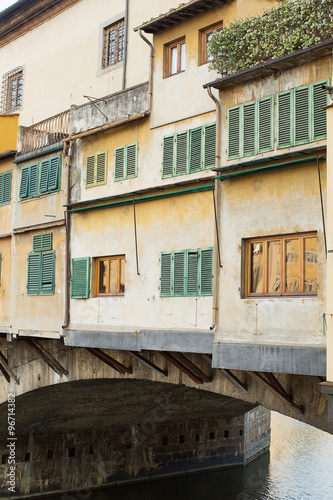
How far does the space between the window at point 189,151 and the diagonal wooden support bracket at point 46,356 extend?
5766 mm

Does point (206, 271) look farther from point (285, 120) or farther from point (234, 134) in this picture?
point (285, 120)

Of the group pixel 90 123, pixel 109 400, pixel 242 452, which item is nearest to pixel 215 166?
pixel 90 123

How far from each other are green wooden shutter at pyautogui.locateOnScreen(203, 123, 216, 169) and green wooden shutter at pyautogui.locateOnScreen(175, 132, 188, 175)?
19.9 inches

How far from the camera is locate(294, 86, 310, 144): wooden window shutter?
1018 cm

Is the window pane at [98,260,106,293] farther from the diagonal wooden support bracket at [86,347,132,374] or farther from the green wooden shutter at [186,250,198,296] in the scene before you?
the green wooden shutter at [186,250,198,296]

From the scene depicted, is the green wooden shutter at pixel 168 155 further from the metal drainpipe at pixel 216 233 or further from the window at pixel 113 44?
the window at pixel 113 44

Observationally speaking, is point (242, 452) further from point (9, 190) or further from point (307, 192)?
point (307, 192)

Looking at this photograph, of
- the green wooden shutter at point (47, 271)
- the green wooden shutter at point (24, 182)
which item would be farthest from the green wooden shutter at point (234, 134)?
the green wooden shutter at point (24, 182)

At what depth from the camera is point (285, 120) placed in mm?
10469

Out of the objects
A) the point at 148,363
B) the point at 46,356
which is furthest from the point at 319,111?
the point at 46,356

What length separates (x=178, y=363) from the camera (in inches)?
489

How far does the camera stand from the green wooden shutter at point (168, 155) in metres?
12.7

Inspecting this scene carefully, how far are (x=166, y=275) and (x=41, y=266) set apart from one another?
4.48 m

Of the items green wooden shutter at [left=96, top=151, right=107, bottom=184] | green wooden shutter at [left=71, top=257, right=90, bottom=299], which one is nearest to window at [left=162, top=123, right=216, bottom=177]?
green wooden shutter at [left=96, top=151, right=107, bottom=184]
